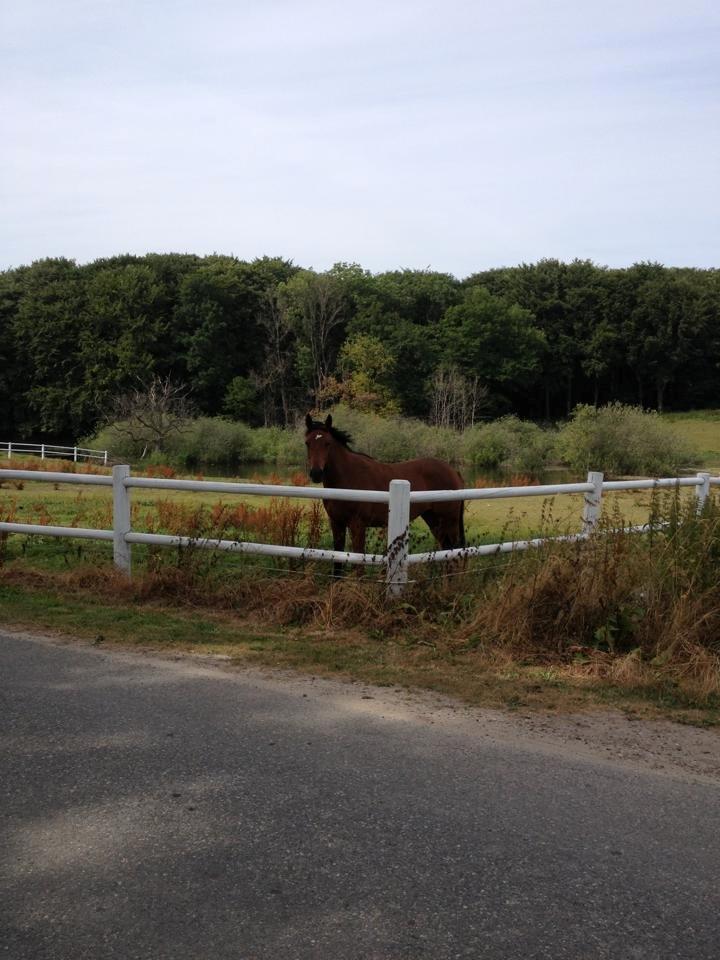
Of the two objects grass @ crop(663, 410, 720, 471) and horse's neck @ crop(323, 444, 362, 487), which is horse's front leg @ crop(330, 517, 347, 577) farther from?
grass @ crop(663, 410, 720, 471)

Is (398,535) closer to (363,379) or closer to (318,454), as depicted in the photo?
(318,454)

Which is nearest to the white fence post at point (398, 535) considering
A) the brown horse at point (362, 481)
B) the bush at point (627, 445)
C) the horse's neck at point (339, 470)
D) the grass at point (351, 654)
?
the grass at point (351, 654)

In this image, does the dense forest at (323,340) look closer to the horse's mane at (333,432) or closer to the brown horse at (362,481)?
the brown horse at (362,481)

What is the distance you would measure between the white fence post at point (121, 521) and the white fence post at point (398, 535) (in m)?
2.80

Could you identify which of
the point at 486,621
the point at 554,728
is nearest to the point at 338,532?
the point at 486,621

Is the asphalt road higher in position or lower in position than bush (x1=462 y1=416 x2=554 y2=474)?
higher

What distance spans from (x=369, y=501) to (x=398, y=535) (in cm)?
113

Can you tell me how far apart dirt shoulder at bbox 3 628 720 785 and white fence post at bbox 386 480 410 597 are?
1611 mm

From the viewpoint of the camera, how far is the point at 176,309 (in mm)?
81000

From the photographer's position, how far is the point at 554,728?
4.77 m

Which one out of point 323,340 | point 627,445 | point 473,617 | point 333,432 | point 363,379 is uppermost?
point 323,340

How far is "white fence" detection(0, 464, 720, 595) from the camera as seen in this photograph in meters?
7.06

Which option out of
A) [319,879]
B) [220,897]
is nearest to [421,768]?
[319,879]

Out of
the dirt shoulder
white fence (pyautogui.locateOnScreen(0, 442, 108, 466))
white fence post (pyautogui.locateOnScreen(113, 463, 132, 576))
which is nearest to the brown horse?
white fence post (pyautogui.locateOnScreen(113, 463, 132, 576))
